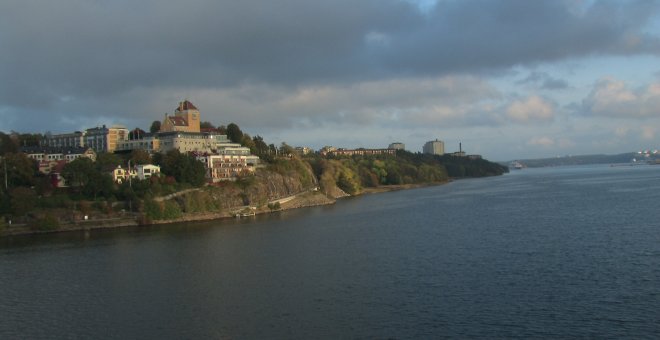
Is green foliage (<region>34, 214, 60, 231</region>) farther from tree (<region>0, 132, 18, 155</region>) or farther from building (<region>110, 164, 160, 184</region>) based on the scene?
tree (<region>0, 132, 18, 155</region>)

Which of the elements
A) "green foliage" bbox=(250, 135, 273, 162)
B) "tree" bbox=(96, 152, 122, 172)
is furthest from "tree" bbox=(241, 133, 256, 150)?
"tree" bbox=(96, 152, 122, 172)

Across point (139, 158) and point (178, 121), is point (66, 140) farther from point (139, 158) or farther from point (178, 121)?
point (139, 158)

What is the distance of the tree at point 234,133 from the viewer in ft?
273

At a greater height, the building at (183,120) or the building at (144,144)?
the building at (183,120)

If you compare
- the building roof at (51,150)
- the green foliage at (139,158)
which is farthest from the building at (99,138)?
the green foliage at (139,158)

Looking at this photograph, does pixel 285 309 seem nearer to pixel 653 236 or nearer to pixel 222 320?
pixel 222 320

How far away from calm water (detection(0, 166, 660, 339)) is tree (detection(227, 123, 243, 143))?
3895 cm

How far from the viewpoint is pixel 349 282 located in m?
25.5

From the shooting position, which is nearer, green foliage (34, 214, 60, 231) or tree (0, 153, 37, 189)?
green foliage (34, 214, 60, 231)

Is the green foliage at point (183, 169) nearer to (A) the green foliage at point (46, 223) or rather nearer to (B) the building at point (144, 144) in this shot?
(B) the building at point (144, 144)

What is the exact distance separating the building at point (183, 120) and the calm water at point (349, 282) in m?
30.8

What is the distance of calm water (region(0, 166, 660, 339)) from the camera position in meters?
19.6

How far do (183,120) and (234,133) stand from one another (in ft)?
31.4

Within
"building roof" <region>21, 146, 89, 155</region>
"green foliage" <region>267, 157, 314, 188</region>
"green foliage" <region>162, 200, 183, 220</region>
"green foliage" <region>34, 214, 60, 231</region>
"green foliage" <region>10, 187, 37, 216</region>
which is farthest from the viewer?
"green foliage" <region>267, 157, 314, 188</region>
